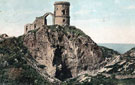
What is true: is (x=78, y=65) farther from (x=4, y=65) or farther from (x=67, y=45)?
(x=4, y=65)

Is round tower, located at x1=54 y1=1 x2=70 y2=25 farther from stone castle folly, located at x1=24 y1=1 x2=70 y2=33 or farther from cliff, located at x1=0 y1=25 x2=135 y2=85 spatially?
cliff, located at x1=0 y1=25 x2=135 y2=85

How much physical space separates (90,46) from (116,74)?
645 inches

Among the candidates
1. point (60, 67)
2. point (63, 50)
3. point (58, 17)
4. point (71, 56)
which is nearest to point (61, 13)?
point (58, 17)

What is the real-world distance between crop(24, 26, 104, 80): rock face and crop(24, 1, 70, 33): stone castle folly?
5.79 ft

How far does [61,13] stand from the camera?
532 feet

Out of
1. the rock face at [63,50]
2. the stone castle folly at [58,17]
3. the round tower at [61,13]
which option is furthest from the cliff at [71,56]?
the round tower at [61,13]

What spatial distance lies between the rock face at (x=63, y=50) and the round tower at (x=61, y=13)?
2.31m

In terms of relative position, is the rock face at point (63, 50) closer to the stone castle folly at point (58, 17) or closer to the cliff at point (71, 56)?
the cliff at point (71, 56)

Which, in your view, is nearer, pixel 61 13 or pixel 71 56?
pixel 61 13

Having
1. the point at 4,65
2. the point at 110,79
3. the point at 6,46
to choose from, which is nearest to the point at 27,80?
the point at 4,65

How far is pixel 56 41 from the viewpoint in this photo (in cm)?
16150

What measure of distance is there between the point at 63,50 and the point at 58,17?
11116mm

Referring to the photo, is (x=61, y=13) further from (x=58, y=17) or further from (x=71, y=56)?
(x=71, y=56)

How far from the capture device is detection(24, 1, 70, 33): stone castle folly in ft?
523
